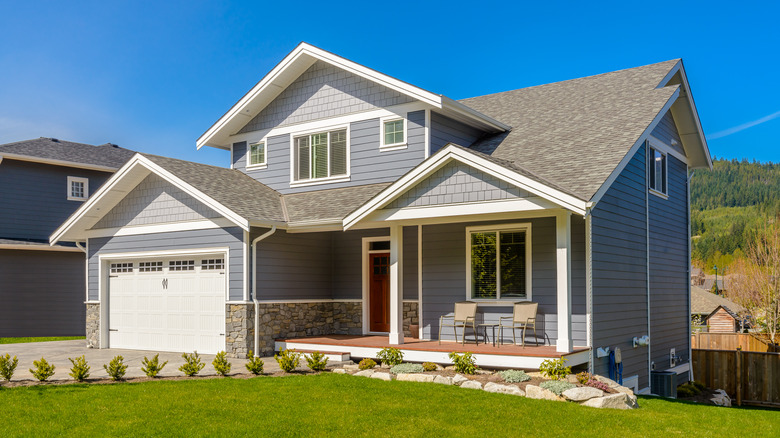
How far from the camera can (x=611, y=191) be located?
12773 millimetres

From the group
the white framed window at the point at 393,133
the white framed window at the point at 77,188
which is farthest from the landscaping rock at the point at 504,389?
the white framed window at the point at 77,188

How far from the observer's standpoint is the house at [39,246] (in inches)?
872

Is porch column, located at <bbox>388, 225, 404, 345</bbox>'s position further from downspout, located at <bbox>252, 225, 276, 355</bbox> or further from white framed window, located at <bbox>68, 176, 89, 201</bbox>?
white framed window, located at <bbox>68, 176, 89, 201</bbox>

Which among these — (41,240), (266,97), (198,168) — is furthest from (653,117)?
(41,240)

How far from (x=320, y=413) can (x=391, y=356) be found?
11.8 ft

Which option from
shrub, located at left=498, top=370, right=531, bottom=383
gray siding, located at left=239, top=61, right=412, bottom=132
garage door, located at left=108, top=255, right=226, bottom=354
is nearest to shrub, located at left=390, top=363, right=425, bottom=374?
shrub, located at left=498, top=370, right=531, bottom=383

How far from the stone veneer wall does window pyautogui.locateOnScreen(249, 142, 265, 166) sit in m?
5.38

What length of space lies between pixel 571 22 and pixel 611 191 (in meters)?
15.1

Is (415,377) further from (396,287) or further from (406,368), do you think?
(396,287)

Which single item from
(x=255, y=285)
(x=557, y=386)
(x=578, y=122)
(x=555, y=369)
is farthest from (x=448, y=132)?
(x=557, y=386)

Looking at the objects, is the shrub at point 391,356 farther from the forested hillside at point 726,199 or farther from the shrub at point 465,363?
the forested hillside at point 726,199

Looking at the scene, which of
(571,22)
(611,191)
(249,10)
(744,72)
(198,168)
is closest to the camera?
(611,191)

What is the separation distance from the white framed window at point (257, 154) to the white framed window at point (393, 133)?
12.1 ft

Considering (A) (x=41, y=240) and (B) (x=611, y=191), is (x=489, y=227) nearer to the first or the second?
(B) (x=611, y=191)
